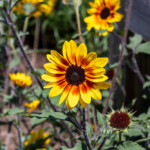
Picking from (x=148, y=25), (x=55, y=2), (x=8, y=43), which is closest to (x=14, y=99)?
(x=8, y=43)

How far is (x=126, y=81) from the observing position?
1947mm

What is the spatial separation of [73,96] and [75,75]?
69mm

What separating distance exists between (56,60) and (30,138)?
1.10 meters

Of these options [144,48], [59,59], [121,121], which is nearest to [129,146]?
[121,121]

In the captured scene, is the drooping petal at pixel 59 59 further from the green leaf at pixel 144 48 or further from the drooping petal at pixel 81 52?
the green leaf at pixel 144 48

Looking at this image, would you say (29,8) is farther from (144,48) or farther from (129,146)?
(129,146)

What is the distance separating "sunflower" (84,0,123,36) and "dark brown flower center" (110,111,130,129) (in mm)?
533

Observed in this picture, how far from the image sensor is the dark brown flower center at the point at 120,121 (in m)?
1.02

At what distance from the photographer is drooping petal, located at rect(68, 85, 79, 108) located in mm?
894

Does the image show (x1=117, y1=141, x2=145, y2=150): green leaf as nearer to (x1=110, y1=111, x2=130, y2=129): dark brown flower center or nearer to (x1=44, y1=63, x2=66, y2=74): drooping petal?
(x1=110, y1=111, x2=130, y2=129): dark brown flower center

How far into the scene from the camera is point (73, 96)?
2.99ft

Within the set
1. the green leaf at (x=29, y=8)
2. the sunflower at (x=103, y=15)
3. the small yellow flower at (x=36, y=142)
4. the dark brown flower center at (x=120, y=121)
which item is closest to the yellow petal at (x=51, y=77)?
the dark brown flower center at (x=120, y=121)

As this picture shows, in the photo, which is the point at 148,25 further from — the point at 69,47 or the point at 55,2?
the point at 55,2

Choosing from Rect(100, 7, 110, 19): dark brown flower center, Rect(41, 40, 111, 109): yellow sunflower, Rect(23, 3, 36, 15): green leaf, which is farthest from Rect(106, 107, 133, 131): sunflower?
Rect(23, 3, 36, 15): green leaf
